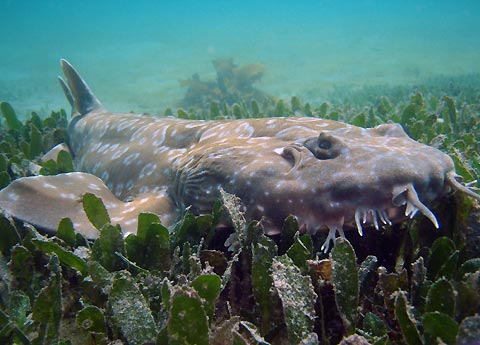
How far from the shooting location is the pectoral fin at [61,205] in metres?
3.36

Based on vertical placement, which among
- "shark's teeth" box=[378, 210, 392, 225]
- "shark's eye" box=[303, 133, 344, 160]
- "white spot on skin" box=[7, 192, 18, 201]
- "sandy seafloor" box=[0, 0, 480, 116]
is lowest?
"sandy seafloor" box=[0, 0, 480, 116]

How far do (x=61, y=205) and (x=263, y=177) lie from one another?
2028 mm

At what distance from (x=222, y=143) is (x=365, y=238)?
1.62 meters

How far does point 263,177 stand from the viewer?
298 cm

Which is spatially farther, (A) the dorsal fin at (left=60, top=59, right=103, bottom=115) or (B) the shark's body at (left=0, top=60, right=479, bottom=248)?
(A) the dorsal fin at (left=60, top=59, right=103, bottom=115)

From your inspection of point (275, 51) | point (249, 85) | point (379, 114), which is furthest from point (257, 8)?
point (379, 114)

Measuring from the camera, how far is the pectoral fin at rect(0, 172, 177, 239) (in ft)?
11.0

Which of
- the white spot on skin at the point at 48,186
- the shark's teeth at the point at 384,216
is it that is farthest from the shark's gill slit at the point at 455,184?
the white spot on skin at the point at 48,186

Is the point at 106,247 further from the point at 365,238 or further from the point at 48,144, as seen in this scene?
the point at 48,144

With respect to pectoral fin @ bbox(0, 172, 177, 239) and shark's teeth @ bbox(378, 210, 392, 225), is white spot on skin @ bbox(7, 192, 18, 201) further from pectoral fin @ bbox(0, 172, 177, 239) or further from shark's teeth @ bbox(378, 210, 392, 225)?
shark's teeth @ bbox(378, 210, 392, 225)

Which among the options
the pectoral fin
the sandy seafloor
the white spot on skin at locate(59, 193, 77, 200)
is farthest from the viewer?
the sandy seafloor

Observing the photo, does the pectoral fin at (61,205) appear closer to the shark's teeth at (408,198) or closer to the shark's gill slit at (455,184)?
the shark's teeth at (408,198)

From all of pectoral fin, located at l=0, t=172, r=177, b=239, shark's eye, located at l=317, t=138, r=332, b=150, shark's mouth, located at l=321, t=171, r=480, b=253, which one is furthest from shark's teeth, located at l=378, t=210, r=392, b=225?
pectoral fin, located at l=0, t=172, r=177, b=239

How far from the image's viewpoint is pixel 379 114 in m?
8.27
